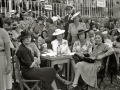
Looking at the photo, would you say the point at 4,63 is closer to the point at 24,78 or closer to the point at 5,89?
the point at 5,89

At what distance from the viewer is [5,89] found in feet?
11.5

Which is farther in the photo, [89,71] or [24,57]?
[89,71]

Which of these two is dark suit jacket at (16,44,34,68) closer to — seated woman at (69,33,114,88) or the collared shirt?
seated woman at (69,33,114,88)

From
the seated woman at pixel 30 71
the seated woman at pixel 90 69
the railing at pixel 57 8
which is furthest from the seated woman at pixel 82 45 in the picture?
the railing at pixel 57 8

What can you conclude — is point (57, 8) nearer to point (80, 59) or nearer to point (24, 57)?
point (80, 59)

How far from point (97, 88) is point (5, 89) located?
231cm

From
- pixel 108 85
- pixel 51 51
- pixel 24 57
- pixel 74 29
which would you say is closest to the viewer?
pixel 24 57

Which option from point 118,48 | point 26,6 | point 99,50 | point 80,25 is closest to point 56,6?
point 26,6

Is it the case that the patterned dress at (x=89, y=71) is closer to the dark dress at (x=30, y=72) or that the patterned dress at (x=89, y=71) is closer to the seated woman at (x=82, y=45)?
the seated woman at (x=82, y=45)

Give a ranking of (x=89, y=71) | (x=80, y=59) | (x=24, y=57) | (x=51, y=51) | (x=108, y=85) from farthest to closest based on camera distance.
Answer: (x=51, y=51), (x=108, y=85), (x=80, y=59), (x=89, y=71), (x=24, y=57)

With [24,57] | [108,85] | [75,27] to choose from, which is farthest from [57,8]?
[24,57]

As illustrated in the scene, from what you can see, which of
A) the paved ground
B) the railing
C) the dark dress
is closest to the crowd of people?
the dark dress

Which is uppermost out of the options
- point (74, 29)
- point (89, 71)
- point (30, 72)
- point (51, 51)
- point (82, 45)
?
point (74, 29)

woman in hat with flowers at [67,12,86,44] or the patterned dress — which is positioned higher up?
woman in hat with flowers at [67,12,86,44]
